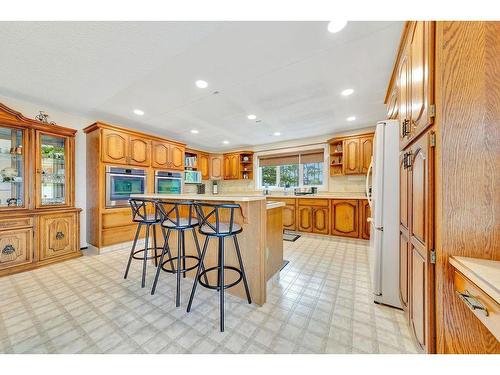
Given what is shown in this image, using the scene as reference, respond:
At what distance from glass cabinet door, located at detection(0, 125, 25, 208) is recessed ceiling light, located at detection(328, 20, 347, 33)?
155 inches

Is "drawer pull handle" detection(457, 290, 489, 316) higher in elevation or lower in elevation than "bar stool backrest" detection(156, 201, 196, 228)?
lower

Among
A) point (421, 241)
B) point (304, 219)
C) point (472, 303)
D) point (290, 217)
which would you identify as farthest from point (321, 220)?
point (472, 303)

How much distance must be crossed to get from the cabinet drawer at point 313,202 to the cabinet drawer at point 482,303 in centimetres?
334

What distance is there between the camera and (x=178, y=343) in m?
1.33

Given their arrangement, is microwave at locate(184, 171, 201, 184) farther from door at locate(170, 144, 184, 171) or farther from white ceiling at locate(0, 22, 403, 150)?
white ceiling at locate(0, 22, 403, 150)

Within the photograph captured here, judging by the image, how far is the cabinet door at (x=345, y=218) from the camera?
3.73 metres

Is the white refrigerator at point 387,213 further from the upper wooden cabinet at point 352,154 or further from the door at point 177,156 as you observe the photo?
the door at point 177,156

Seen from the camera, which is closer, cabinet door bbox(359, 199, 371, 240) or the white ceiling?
the white ceiling

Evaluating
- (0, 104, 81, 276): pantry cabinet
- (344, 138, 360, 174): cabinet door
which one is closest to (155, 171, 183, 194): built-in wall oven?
(0, 104, 81, 276): pantry cabinet

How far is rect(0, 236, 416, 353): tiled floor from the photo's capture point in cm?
131

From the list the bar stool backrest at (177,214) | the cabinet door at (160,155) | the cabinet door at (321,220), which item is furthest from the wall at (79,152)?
the cabinet door at (321,220)

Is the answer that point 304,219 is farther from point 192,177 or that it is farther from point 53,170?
point 53,170

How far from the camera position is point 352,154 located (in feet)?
13.3
